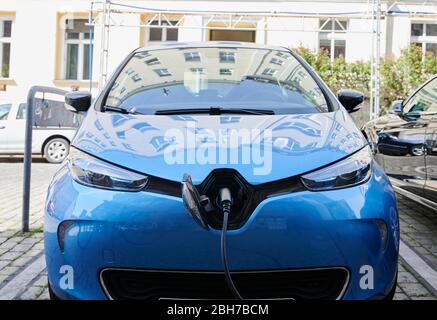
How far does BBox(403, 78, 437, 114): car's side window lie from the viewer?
437 cm

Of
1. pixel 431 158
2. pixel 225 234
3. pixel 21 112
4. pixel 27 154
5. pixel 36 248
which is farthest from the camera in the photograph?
pixel 21 112

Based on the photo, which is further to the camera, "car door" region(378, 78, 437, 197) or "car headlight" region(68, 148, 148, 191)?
"car door" region(378, 78, 437, 197)

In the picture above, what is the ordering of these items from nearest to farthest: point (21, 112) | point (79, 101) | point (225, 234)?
Answer: point (225, 234) < point (79, 101) < point (21, 112)

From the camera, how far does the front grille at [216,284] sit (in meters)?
2.09


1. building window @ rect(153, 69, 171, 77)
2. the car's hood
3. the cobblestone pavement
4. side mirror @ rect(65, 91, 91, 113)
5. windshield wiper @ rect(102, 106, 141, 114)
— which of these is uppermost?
building window @ rect(153, 69, 171, 77)

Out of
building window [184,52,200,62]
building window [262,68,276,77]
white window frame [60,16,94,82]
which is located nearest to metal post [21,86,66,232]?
building window [184,52,200,62]

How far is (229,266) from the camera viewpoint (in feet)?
6.72

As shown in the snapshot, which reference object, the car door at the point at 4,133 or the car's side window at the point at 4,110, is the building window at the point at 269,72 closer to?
the car door at the point at 4,133

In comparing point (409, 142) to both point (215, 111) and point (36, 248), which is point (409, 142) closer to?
point (215, 111)

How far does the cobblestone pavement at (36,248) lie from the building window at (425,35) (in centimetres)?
1231

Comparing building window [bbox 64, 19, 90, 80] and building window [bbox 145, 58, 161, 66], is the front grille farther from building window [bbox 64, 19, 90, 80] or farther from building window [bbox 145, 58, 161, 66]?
building window [bbox 64, 19, 90, 80]

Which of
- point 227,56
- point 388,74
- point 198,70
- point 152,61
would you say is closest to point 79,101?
point 152,61

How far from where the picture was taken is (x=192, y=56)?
140 inches

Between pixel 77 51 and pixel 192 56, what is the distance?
14.6 m
